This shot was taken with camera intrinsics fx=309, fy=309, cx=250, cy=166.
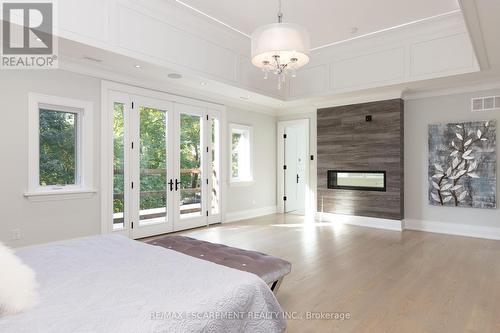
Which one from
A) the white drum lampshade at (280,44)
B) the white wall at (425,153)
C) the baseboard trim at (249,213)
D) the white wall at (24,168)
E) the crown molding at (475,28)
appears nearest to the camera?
the crown molding at (475,28)

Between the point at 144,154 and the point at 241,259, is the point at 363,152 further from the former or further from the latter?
the point at 241,259

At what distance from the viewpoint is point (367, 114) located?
628 centimetres

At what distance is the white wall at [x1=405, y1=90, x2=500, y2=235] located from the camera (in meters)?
5.38

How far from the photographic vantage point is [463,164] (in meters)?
5.42

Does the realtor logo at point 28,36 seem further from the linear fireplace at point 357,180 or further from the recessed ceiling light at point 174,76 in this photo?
the linear fireplace at point 357,180

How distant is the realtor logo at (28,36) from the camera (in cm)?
317

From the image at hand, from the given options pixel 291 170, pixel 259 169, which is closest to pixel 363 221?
pixel 291 170

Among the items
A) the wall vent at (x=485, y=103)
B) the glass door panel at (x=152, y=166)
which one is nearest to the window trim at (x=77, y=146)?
the glass door panel at (x=152, y=166)

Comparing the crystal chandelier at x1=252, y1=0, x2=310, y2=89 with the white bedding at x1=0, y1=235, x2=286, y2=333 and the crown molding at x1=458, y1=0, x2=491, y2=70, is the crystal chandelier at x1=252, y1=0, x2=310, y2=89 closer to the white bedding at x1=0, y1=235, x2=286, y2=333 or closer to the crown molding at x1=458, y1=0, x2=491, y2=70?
the crown molding at x1=458, y1=0, x2=491, y2=70

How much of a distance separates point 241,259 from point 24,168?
3131 mm

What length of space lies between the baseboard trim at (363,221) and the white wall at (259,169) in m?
1.45

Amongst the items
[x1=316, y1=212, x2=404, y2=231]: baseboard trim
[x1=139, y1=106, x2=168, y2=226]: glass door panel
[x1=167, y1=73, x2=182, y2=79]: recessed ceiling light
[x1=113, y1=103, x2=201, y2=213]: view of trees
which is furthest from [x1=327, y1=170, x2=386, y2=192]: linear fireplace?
[x1=167, y1=73, x2=182, y2=79]: recessed ceiling light

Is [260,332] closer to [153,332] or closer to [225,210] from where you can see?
[153,332]

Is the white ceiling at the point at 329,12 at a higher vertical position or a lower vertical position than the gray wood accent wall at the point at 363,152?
higher
